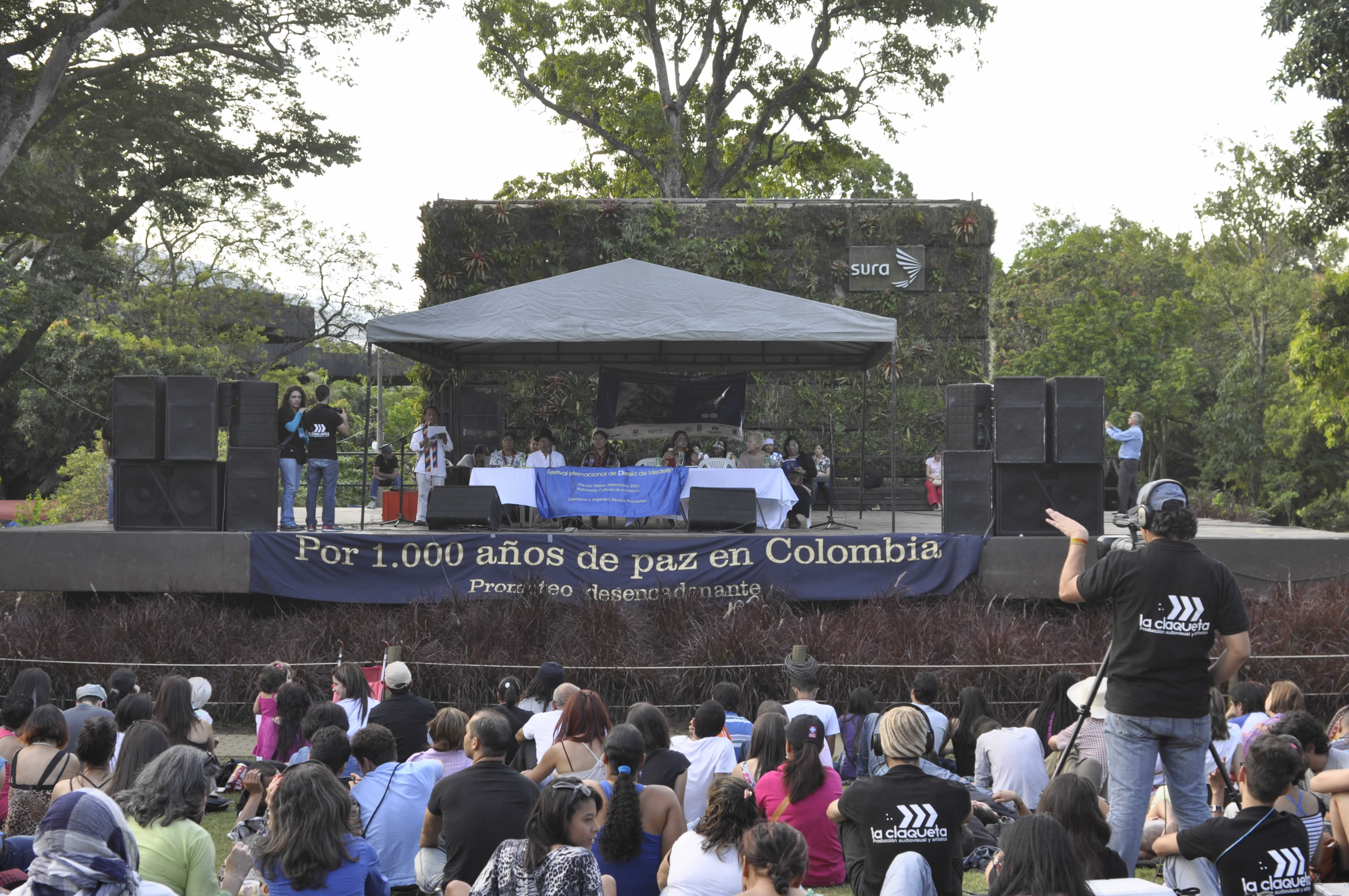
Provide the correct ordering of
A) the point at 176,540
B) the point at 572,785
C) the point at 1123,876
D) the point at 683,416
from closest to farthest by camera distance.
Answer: the point at 572,785 → the point at 1123,876 → the point at 176,540 → the point at 683,416

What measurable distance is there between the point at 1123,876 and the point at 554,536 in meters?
8.36

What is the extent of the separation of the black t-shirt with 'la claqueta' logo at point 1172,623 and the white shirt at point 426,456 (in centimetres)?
1145

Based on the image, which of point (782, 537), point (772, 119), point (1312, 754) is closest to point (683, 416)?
point (782, 537)

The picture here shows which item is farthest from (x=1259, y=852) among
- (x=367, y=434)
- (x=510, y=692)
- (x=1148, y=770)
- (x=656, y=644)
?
(x=367, y=434)

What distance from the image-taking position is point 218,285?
38531mm

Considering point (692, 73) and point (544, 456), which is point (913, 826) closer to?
point (544, 456)

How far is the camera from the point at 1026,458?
38.7ft

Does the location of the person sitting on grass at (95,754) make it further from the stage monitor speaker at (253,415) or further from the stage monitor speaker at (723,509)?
the stage monitor speaker at (723,509)

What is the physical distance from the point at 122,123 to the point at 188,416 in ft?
39.9

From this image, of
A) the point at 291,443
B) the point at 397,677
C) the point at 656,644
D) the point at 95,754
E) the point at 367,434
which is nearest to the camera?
the point at 95,754

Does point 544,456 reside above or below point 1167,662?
above

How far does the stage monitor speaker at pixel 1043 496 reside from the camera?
39.0 feet

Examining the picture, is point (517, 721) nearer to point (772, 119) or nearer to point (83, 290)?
point (83, 290)

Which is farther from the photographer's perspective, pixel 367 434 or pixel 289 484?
pixel 367 434
